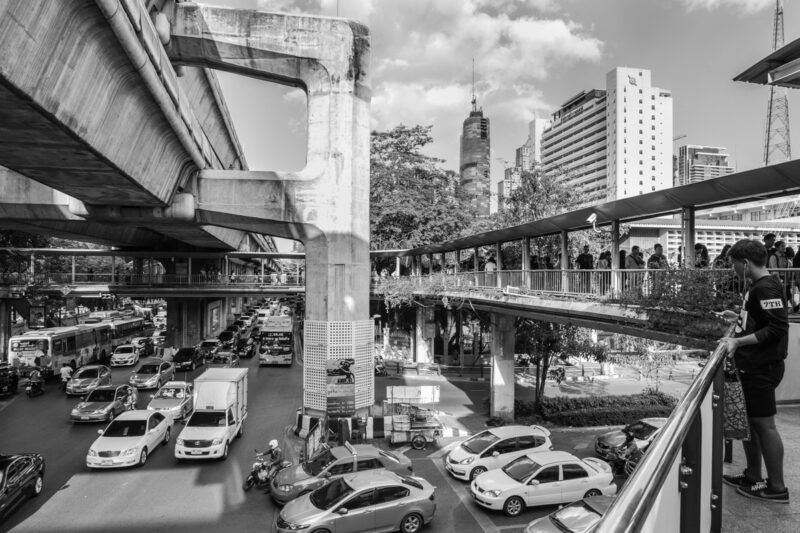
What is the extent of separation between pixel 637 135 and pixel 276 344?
122 meters

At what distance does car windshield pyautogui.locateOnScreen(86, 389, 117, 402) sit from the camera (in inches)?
858

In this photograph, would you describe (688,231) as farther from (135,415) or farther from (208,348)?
(208,348)

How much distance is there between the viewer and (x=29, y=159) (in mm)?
10922

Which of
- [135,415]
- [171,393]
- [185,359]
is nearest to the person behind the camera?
[135,415]

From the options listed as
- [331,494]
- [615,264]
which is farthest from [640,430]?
[331,494]

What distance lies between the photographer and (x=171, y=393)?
73.2ft

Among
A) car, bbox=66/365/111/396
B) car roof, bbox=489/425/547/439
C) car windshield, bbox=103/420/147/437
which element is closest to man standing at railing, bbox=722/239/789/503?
car roof, bbox=489/425/547/439

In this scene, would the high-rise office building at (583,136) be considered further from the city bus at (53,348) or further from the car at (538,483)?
the car at (538,483)

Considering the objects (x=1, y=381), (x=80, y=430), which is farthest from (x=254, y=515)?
(x=1, y=381)

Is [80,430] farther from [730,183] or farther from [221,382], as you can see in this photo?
[730,183]

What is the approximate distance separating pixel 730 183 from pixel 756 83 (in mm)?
3319

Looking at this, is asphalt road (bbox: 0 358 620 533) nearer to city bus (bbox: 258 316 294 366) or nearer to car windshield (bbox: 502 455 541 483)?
car windshield (bbox: 502 455 541 483)

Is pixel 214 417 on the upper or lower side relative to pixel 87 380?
upper

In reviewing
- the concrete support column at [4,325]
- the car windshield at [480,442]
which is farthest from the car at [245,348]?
the car windshield at [480,442]
